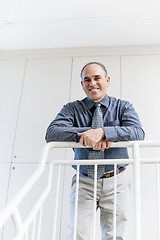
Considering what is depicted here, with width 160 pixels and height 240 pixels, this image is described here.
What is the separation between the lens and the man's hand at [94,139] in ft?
4.00

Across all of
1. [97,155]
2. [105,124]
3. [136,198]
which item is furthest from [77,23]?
[136,198]

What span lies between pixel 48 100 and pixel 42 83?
0.23 m

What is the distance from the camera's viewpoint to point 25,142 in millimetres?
2469

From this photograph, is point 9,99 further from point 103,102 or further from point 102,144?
point 102,144

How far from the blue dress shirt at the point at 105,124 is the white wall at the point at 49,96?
831 millimetres

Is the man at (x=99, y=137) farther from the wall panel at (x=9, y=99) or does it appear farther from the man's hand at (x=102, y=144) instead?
the wall panel at (x=9, y=99)

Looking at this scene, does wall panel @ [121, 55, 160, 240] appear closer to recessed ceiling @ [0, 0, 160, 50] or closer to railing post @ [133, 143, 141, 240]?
recessed ceiling @ [0, 0, 160, 50]

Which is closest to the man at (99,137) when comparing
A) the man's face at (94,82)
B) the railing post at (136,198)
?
the man's face at (94,82)

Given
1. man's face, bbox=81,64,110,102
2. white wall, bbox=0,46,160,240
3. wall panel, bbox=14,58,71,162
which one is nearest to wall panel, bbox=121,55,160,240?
white wall, bbox=0,46,160,240

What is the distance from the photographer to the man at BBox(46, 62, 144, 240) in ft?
4.12

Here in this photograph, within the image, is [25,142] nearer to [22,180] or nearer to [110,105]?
[22,180]

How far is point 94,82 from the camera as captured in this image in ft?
5.19

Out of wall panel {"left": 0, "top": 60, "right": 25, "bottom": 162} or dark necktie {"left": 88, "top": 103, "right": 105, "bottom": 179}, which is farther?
wall panel {"left": 0, "top": 60, "right": 25, "bottom": 162}

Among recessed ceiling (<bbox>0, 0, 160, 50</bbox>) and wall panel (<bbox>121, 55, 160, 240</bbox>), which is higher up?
recessed ceiling (<bbox>0, 0, 160, 50</bbox>)
